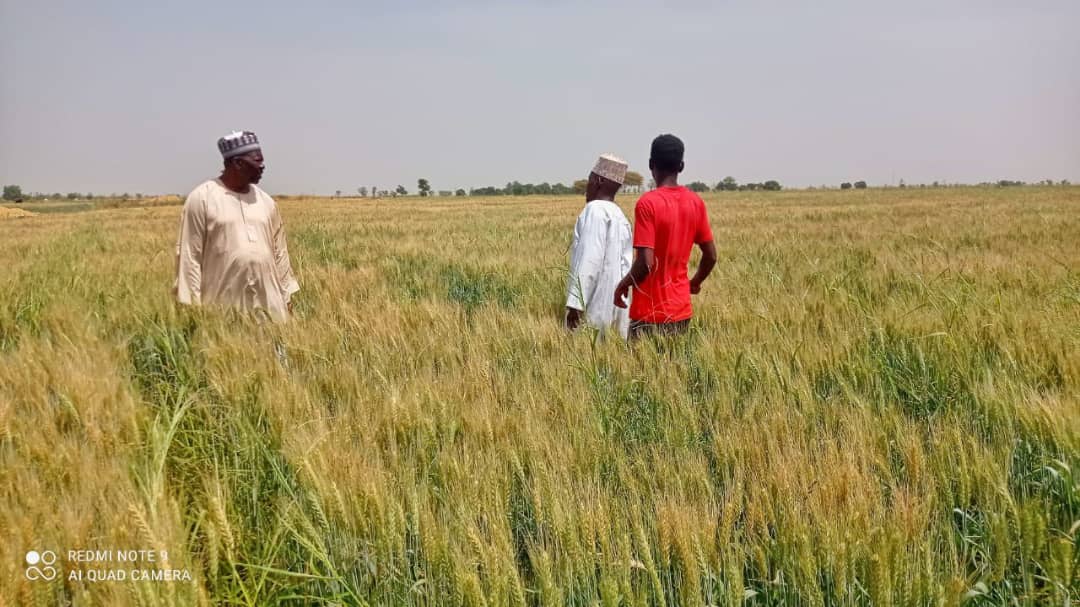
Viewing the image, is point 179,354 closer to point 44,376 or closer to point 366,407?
point 44,376

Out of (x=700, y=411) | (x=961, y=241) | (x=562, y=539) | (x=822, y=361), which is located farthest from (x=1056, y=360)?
(x=961, y=241)

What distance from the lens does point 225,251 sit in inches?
130

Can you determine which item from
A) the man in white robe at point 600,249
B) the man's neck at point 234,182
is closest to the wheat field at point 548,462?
the man in white robe at point 600,249

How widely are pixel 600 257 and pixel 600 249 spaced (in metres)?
0.05

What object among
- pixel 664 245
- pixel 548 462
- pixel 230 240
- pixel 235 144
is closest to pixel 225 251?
pixel 230 240

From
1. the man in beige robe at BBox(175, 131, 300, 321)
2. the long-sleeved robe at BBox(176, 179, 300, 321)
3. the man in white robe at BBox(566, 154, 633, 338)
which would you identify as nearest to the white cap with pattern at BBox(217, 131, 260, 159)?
the man in beige robe at BBox(175, 131, 300, 321)

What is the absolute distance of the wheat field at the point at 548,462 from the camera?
4.13ft

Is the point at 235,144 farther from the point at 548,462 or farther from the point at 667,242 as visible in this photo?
the point at 548,462

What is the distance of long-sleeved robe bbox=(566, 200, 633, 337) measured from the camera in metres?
3.55

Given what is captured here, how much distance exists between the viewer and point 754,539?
144 cm

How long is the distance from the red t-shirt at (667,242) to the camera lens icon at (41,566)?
240 centimetres

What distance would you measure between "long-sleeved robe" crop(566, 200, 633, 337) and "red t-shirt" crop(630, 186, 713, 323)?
390 millimetres

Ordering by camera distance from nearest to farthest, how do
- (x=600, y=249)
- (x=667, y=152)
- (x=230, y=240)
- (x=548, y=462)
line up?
(x=548, y=462) < (x=667, y=152) < (x=230, y=240) < (x=600, y=249)

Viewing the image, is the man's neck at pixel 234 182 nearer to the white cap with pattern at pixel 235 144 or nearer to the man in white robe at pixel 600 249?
the white cap with pattern at pixel 235 144
